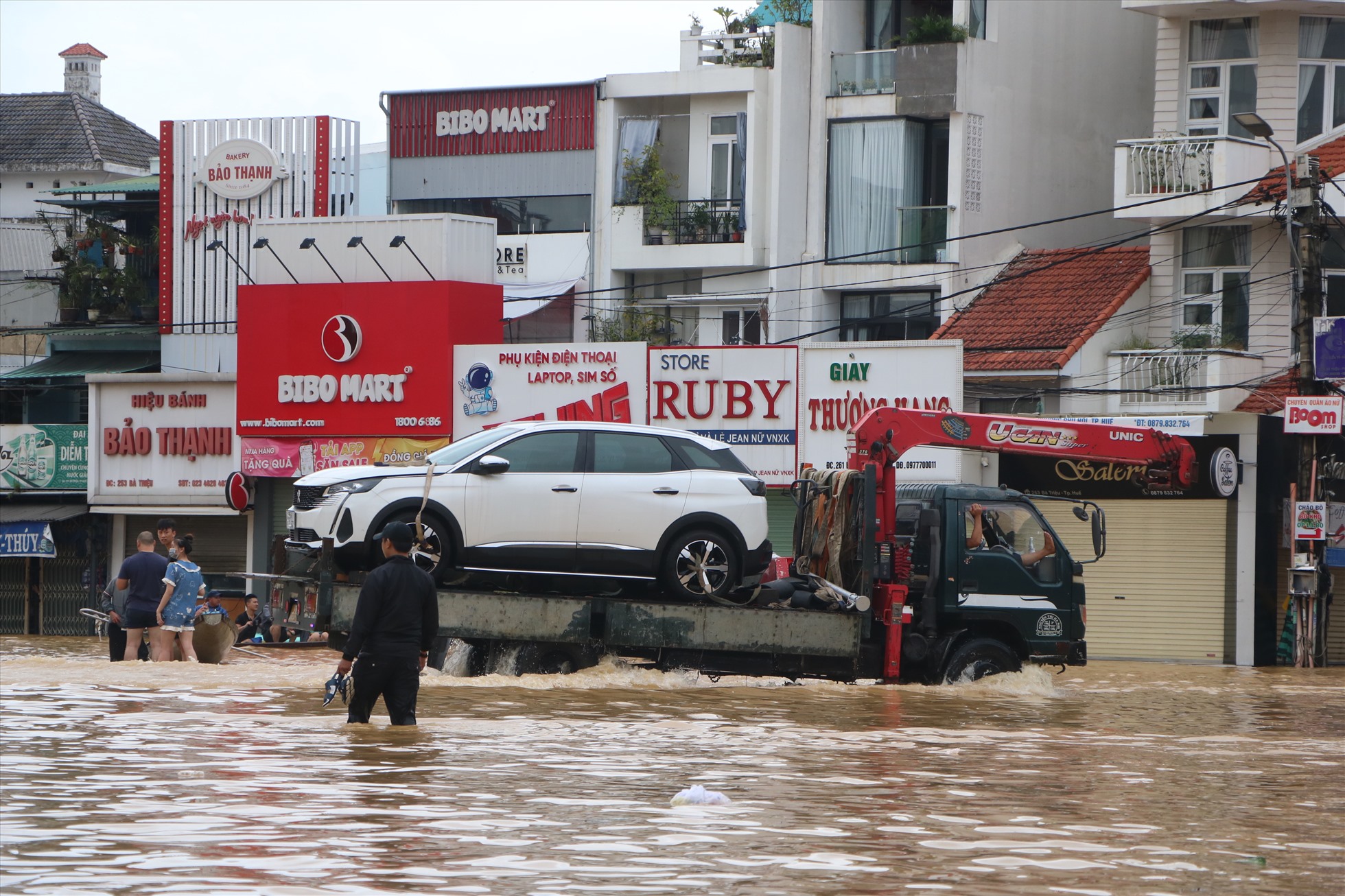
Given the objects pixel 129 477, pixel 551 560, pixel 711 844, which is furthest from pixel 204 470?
pixel 711 844

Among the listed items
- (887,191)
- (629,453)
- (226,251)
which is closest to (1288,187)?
(887,191)

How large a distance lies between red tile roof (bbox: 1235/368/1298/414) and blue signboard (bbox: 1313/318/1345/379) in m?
2.59

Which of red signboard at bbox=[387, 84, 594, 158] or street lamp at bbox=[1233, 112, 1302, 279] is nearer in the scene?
street lamp at bbox=[1233, 112, 1302, 279]

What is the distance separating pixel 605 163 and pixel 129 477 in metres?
10.5

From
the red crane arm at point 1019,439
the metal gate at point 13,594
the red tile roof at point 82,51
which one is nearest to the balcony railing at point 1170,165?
the red crane arm at point 1019,439

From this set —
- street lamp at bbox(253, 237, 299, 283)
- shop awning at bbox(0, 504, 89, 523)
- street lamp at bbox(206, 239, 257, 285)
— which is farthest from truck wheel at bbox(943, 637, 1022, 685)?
shop awning at bbox(0, 504, 89, 523)

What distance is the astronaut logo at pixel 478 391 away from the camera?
101ft

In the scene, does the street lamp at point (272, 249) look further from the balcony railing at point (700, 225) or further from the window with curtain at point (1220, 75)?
the window with curtain at point (1220, 75)

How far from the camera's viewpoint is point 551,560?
52.8 feet

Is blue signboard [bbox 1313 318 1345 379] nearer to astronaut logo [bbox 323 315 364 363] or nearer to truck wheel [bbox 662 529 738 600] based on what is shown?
truck wheel [bbox 662 529 738 600]

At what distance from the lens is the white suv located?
15641 mm

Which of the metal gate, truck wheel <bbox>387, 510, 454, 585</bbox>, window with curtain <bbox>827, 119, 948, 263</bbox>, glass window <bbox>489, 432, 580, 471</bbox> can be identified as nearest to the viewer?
truck wheel <bbox>387, 510, 454, 585</bbox>

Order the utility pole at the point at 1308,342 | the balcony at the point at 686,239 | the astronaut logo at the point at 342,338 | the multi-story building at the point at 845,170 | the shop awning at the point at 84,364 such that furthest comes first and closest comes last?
the shop awning at the point at 84,364, the balcony at the point at 686,239, the multi-story building at the point at 845,170, the astronaut logo at the point at 342,338, the utility pole at the point at 1308,342

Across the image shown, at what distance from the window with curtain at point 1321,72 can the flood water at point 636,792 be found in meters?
17.1
